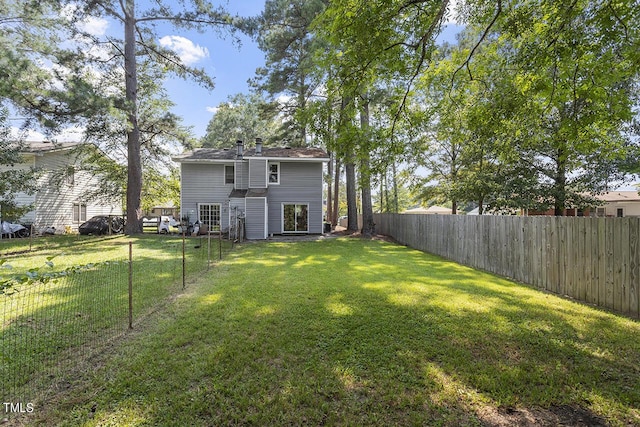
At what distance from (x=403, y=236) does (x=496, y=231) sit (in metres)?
6.84

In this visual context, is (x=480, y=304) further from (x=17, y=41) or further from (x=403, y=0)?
(x=17, y=41)

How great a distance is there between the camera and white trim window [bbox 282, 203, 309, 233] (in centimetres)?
1756

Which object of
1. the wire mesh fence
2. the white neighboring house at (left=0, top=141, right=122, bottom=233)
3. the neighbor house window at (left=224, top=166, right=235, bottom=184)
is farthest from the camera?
the neighbor house window at (left=224, top=166, right=235, bottom=184)

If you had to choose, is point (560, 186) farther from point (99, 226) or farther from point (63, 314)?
point (99, 226)

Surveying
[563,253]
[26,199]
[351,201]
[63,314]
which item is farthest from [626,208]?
[26,199]

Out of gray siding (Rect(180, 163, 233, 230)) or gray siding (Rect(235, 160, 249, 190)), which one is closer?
gray siding (Rect(180, 163, 233, 230))

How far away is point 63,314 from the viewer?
4.52 meters

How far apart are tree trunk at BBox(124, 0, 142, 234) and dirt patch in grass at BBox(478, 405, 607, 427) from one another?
1746 centimetres

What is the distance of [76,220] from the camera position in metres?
19.3

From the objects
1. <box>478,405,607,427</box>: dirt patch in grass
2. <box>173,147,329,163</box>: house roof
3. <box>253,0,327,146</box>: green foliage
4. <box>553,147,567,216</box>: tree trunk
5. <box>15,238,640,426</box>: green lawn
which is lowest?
<box>478,405,607,427</box>: dirt patch in grass

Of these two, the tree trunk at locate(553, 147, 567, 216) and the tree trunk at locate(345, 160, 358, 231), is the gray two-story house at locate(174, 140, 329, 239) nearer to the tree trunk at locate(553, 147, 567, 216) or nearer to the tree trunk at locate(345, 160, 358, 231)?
the tree trunk at locate(345, 160, 358, 231)

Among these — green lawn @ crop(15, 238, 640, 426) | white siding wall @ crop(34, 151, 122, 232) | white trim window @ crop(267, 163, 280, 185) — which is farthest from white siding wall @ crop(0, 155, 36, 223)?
green lawn @ crop(15, 238, 640, 426)

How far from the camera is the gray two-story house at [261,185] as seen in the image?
17.0 meters

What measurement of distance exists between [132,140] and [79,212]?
26.8ft
